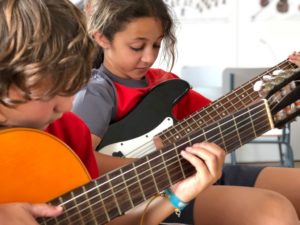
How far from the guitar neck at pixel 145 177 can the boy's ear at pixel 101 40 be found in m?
0.64

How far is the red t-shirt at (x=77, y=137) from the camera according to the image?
95 centimetres

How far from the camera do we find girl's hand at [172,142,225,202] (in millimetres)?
812

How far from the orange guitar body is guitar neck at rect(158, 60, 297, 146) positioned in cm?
45

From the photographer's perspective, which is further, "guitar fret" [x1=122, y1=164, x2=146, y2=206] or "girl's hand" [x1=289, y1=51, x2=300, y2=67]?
"girl's hand" [x1=289, y1=51, x2=300, y2=67]

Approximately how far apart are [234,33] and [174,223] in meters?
3.34

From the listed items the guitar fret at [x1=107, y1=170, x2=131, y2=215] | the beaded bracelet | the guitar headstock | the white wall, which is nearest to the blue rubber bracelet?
the beaded bracelet

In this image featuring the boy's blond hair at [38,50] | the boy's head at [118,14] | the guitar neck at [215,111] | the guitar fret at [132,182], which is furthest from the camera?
the boy's head at [118,14]

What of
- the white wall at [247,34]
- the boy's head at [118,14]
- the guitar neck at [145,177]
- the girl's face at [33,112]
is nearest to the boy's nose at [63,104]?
the girl's face at [33,112]

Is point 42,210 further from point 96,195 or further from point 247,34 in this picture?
point 247,34

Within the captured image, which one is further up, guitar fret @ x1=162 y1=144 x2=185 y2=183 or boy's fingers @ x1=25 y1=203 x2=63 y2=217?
guitar fret @ x1=162 y1=144 x2=185 y2=183

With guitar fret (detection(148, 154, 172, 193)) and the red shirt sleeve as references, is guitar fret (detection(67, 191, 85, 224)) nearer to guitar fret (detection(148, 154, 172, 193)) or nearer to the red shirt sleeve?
guitar fret (detection(148, 154, 172, 193))

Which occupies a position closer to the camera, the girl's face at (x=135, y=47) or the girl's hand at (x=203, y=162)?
the girl's hand at (x=203, y=162)

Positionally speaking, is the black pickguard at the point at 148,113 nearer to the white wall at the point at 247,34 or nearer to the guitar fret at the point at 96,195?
the guitar fret at the point at 96,195

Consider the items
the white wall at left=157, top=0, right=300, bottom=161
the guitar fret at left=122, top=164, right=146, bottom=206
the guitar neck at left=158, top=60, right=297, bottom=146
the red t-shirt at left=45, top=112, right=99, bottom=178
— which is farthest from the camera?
the white wall at left=157, top=0, right=300, bottom=161
